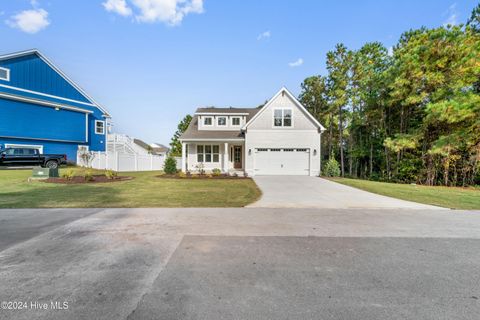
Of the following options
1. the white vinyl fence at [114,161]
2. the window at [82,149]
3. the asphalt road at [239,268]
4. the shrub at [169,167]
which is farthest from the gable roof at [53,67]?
the asphalt road at [239,268]

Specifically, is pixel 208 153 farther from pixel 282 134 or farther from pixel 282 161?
pixel 282 134

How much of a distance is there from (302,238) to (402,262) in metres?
1.53

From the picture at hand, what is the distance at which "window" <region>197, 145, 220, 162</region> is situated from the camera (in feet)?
59.8

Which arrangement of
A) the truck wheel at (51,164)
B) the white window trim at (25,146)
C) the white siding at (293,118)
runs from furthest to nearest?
1. the white siding at (293,118)
2. the white window trim at (25,146)
3. the truck wheel at (51,164)

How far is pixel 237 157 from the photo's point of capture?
63.1 feet

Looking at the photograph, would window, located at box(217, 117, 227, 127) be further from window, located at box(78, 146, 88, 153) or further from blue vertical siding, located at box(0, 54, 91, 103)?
blue vertical siding, located at box(0, 54, 91, 103)

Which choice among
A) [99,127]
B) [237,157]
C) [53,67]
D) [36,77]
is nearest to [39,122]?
[36,77]

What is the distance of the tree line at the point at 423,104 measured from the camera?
40.8 ft

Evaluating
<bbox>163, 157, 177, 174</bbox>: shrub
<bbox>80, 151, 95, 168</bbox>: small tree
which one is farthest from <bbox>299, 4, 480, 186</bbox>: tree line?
<bbox>80, 151, 95, 168</bbox>: small tree

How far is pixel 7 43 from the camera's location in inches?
707

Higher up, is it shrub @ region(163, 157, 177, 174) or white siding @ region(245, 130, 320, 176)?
white siding @ region(245, 130, 320, 176)

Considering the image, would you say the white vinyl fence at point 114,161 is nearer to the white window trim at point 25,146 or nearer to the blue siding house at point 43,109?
the blue siding house at point 43,109

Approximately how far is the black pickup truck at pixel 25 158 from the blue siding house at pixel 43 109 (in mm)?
2009

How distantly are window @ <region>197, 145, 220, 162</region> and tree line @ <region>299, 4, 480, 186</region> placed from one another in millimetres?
13139
